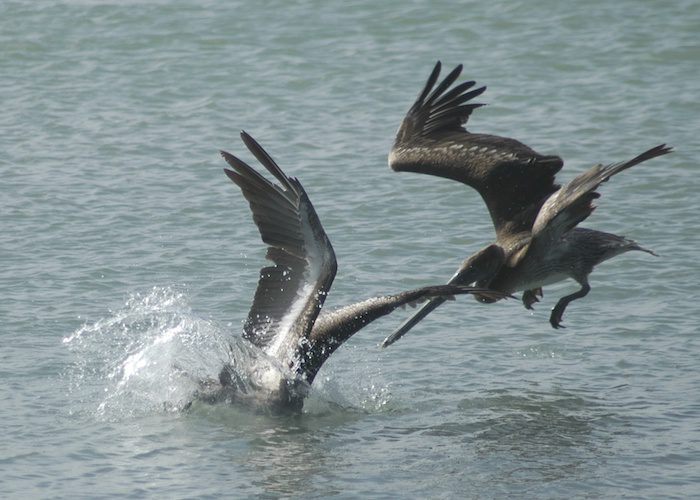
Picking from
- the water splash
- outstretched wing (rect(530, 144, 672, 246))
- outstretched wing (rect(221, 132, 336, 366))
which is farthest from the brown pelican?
outstretched wing (rect(530, 144, 672, 246))

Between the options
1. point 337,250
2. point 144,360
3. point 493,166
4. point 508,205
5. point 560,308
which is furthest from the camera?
point 337,250

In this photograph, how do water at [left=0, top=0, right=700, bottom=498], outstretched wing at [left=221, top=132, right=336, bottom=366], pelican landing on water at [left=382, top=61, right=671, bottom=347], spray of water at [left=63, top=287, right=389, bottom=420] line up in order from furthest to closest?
pelican landing on water at [left=382, top=61, right=671, bottom=347] → spray of water at [left=63, top=287, right=389, bottom=420] → outstretched wing at [left=221, top=132, right=336, bottom=366] → water at [left=0, top=0, right=700, bottom=498]

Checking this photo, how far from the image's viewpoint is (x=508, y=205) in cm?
911

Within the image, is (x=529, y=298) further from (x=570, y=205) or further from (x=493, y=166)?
(x=570, y=205)

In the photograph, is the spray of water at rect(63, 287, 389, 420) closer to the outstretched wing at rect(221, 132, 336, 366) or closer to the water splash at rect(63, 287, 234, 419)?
the water splash at rect(63, 287, 234, 419)

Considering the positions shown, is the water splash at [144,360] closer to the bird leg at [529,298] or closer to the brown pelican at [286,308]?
the brown pelican at [286,308]

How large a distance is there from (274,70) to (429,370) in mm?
7322

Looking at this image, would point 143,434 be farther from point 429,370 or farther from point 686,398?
point 686,398

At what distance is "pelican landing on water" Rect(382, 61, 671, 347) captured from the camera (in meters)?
8.59

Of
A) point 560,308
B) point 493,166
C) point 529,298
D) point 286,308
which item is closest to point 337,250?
point 529,298

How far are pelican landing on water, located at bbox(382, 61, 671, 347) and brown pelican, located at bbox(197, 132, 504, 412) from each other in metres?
0.63

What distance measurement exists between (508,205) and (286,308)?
1.78 m

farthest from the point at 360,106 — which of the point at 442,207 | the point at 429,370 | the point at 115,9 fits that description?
the point at 429,370

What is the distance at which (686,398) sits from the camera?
808 cm
